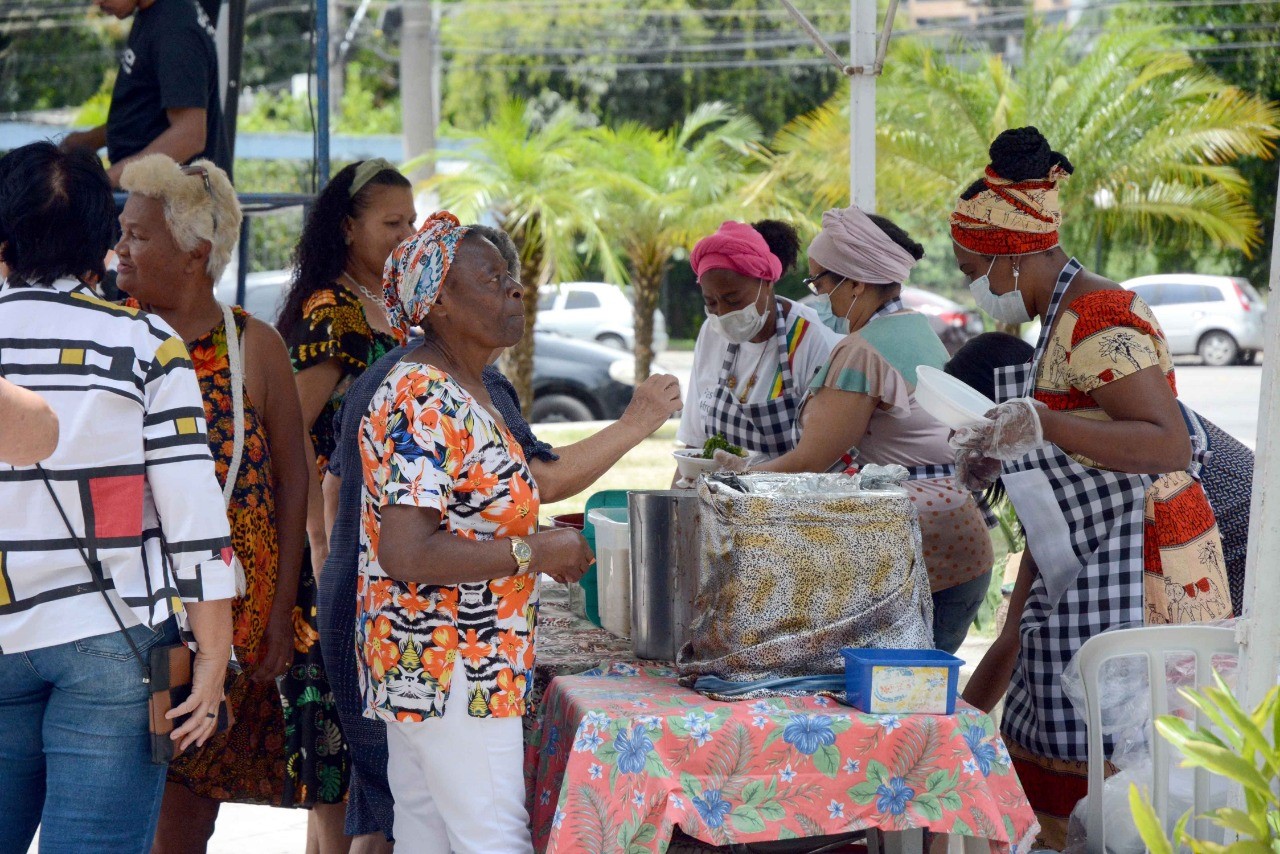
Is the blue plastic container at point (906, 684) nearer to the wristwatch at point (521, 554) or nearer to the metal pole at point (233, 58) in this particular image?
the wristwatch at point (521, 554)

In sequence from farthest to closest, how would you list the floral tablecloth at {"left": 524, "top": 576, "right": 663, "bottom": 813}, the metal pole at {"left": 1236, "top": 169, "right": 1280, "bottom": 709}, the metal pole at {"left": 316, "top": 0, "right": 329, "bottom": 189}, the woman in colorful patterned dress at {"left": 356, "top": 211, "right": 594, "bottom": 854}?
the metal pole at {"left": 316, "top": 0, "right": 329, "bottom": 189}, the floral tablecloth at {"left": 524, "top": 576, "right": 663, "bottom": 813}, the woman in colorful patterned dress at {"left": 356, "top": 211, "right": 594, "bottom": 854}, the metal pole at {"left": 1236, "top": 169, "right": 1280, "bottom": 709}

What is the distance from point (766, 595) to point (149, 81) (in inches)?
112

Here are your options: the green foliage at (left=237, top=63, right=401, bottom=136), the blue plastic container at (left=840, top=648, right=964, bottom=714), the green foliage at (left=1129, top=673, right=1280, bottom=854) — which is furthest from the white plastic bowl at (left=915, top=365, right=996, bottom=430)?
the green foliage at (left=237, top=63, right=401, bottom=136)

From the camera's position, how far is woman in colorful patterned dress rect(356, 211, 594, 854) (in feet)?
7.30

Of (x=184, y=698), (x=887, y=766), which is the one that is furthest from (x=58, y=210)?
(x=887, y=766)

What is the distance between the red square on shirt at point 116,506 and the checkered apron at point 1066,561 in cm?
185

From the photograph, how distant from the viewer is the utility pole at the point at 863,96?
180 inches

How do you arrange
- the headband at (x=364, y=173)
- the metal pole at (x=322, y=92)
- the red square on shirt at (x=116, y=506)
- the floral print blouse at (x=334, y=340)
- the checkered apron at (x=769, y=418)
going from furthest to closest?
the metal pole at (x=322, y=92) < the checkered apron at (x=769, y=418) < the headband at (x=364, y=173) < the floral print blouse at (x=334, y=340) < the red square on shirt at (x=116, y=506)

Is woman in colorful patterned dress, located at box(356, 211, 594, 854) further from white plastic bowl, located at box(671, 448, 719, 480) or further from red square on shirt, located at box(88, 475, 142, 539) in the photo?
white plastic bowl, located at box(671, 448, 719, 480)

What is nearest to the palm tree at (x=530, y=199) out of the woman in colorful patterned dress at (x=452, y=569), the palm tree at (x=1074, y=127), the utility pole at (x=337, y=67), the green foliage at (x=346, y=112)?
the palm tree at (x=1074, y=127)

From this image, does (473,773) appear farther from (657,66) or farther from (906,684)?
(657,66)

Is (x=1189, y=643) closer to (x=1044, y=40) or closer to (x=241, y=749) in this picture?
(x=241, y=749)

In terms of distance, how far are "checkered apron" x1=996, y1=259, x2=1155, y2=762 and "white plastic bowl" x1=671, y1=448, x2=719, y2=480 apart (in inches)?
26.4

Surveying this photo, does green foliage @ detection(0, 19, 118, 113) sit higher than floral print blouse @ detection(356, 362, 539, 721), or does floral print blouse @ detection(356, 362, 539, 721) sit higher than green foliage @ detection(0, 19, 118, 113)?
green foliage @ detection(0, 19, 118, 113)
